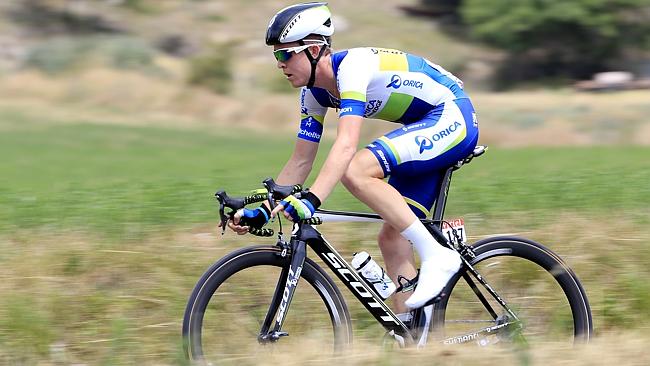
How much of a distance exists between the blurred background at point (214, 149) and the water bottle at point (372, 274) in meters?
0.57

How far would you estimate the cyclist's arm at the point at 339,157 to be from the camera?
4805 millimetres

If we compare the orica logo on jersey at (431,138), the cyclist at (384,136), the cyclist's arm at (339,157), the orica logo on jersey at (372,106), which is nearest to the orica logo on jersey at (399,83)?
the cyclist at (384,136)

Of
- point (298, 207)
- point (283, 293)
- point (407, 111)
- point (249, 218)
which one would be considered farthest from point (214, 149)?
point (298, 207)

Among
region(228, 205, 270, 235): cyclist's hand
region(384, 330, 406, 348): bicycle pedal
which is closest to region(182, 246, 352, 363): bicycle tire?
region(228, 205, 270, 235): cyclist's hand

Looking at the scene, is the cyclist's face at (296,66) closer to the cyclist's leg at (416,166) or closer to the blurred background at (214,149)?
the cyclist's leg at (416,166)

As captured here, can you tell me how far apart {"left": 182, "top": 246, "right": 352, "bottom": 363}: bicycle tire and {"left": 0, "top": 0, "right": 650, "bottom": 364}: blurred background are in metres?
0.19

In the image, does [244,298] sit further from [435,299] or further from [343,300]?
[435,299]

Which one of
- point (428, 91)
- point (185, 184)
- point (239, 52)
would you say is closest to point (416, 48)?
point (239, 52)

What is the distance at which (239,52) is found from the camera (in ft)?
198

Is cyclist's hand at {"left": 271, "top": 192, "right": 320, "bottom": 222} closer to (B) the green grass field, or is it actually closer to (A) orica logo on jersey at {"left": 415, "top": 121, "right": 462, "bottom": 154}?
(A) orica logo on jersey at {"left": 415, "top": 121, "right": 462, "bottom": 154}

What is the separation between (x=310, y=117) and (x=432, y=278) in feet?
3.51

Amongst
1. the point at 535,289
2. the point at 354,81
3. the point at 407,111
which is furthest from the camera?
the point at 535,289

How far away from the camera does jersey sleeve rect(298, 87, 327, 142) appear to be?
5477mm

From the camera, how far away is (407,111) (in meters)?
5.42
